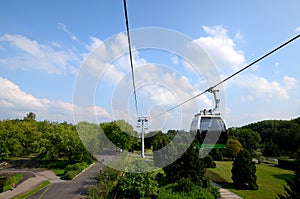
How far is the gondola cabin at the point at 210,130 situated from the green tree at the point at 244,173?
26.6 feet

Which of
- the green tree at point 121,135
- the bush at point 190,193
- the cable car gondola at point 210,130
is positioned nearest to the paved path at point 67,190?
the bush at point 190,193

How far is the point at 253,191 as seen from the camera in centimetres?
1472

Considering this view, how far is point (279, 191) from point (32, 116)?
83581 millimetres

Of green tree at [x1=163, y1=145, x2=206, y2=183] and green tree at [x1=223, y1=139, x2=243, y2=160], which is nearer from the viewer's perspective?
green tree at [x1=163, y1=145, x2=206, y2=183]

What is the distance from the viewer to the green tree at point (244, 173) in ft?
49.8

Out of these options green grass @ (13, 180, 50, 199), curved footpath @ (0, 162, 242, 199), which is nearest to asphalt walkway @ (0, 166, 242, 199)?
curved footpath @ (0, 162, 242, 199)

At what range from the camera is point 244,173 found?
50.5ft

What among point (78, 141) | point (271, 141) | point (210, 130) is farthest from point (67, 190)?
point (271, 141)

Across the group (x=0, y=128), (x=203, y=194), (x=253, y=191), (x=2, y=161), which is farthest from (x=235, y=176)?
(x=0, y=128)

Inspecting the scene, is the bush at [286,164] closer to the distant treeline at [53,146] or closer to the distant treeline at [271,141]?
the distant treeline at [271,141]

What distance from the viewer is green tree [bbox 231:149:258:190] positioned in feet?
49.8

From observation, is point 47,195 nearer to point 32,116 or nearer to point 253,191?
point 253,191

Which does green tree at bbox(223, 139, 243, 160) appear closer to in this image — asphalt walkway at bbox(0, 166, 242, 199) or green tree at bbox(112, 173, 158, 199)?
asphalt walkway at bbox(0, 166, 242, 199)

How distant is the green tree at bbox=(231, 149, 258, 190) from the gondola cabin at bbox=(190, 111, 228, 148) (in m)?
8.09
